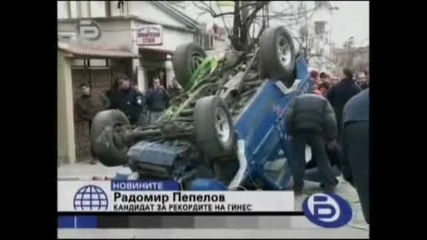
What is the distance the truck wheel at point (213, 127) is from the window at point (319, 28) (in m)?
0.63

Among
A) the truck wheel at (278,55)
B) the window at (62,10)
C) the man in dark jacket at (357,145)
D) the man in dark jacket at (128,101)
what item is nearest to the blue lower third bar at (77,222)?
the man in dark jacket at (128,101)

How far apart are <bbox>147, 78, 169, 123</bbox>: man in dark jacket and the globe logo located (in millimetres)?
488

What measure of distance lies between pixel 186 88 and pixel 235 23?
439 mm

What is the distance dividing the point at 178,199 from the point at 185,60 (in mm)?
745

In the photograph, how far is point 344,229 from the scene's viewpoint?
3.86 meters

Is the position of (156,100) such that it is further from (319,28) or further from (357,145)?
(357,145)

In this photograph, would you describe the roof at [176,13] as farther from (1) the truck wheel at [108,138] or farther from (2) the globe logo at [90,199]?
(2) the globe logo at [90,199]

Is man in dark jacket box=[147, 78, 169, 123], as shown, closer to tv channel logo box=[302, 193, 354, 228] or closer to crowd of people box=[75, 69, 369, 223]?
crowd of people box=[75, 69, 369, 223]

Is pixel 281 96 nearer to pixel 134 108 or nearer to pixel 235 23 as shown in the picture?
pixel 235 23

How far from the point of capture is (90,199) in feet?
12.9
